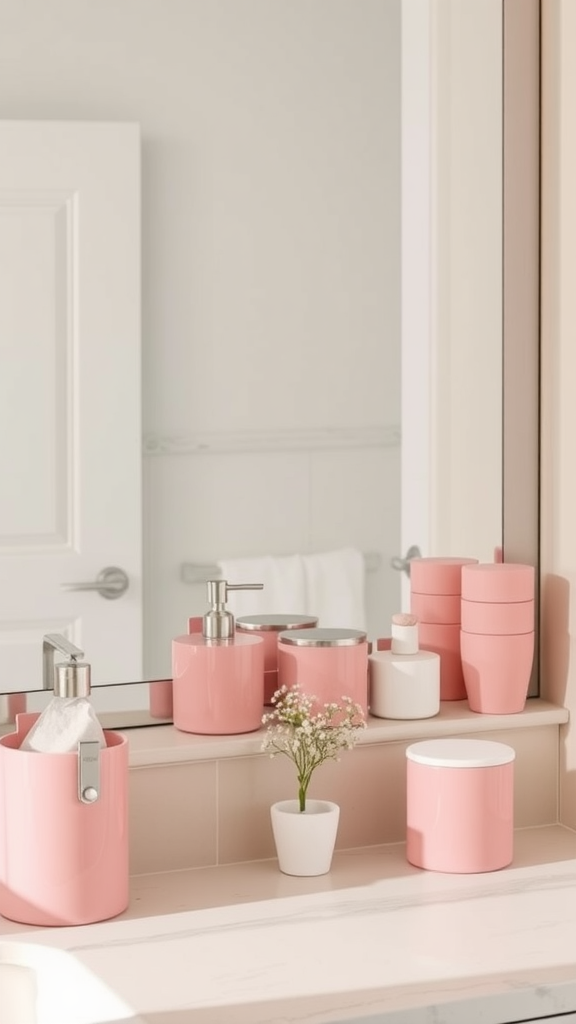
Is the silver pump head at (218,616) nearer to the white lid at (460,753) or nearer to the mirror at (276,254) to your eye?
the mirror at (276,254)

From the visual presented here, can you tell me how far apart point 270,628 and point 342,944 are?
40cm

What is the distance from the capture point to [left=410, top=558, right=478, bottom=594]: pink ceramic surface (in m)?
1.50

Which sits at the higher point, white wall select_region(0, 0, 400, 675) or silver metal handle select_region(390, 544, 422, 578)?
white wall select_region(0, 0, 400, 675)

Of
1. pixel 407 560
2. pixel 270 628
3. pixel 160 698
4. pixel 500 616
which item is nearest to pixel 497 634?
pixel 500 616

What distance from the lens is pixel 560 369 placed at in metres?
1.48

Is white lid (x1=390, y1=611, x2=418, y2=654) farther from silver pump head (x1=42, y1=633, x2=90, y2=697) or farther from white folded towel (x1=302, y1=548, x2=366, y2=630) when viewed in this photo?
silver pump head (x1=42, y1=633, x2=90, y2=697)

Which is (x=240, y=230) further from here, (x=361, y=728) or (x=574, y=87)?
(x=361, y=728)

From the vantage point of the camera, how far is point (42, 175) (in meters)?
1.31

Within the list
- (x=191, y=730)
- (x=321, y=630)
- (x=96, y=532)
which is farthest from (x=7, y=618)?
(x=321, y=630)

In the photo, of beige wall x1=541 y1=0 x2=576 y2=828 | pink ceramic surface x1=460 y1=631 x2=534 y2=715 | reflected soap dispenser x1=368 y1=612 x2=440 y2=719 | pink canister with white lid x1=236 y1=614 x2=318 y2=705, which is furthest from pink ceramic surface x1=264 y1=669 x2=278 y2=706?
beige wall x1=541 y1=0 x2=576 y2=828

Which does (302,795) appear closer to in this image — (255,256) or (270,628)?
(270,628)

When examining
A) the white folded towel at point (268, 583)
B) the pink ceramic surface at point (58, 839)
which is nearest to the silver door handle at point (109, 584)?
the white folded towel at point (268, 583)

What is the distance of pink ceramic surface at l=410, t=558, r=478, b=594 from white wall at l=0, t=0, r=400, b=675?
41mm

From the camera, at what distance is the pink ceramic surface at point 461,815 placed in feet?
4.27
